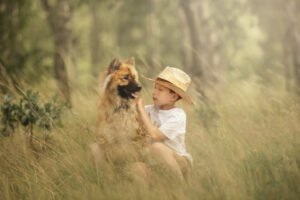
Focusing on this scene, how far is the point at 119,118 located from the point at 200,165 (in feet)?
2.59

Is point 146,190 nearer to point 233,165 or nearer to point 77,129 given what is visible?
point 233,165

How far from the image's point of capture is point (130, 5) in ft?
70.7

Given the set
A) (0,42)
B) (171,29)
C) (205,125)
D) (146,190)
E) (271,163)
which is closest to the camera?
(146,190)

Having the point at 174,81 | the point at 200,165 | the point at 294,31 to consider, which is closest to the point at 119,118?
the point at 174,81

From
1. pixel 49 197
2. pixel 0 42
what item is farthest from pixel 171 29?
pixel 49 197

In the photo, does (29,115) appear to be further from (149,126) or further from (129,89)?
(149,126)

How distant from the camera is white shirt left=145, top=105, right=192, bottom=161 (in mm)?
5062

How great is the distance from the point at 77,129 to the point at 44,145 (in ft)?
1.31

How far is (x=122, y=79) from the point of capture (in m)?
5.14

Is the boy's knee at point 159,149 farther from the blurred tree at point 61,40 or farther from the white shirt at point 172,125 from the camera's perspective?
the blurred tree at point 61,40

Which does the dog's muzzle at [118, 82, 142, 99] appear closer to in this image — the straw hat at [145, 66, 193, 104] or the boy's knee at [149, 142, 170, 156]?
the straw hat at [145, 66, 193, 104]

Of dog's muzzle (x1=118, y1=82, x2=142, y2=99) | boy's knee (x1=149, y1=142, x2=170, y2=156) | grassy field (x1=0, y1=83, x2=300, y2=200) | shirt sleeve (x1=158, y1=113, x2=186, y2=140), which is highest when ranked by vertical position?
dog's muzzle (x1=118, y1=82, x2=142, y2=99)

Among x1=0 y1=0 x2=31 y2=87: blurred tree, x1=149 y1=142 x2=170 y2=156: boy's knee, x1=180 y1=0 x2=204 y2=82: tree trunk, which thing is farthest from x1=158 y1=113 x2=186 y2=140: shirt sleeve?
x1=0 y1=0 x2=31 y2=87: blurred tree

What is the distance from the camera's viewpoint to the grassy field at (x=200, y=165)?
15.1 ft
